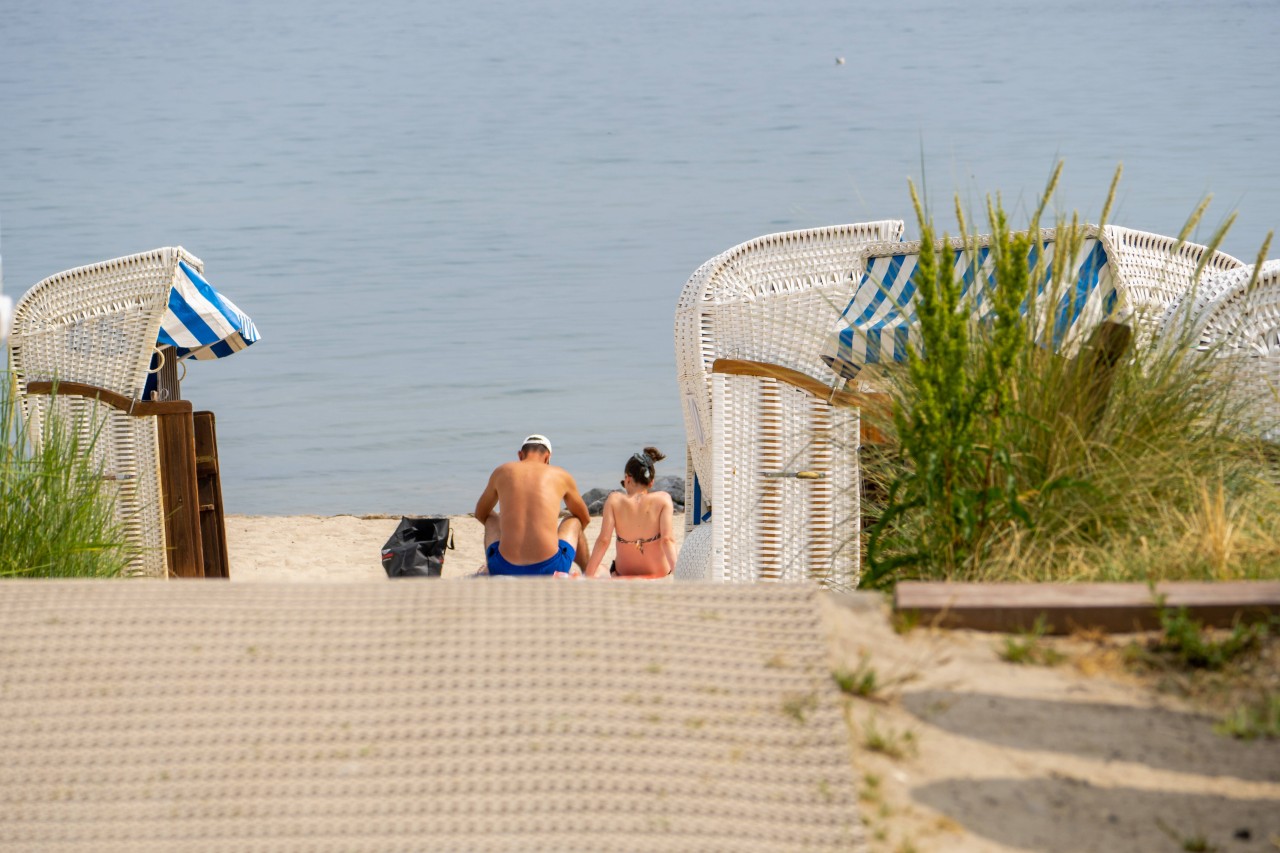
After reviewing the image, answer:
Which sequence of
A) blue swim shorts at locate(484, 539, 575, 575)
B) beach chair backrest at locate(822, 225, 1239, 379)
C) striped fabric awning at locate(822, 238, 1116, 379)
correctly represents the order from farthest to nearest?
blue swim shorts at locate(484, 539, 575, 575) < beach chair backrest at locate(822, 225, 1239, 379) < striped fabric awning at locate(822, 238, 1116, 379)

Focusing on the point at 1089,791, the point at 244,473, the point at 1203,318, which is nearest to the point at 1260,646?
the point at 1089,791

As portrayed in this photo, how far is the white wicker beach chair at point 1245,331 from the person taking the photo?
3.77 metres

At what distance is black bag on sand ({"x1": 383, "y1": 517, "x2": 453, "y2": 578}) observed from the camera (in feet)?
23.4

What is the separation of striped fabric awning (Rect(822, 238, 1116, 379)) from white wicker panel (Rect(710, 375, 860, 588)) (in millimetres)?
238

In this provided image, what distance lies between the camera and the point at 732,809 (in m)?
2.17

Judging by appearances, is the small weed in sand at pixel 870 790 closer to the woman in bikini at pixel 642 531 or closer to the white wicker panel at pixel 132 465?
the white wicker panel at pixel 132 465

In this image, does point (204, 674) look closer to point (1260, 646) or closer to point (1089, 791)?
point (1089, 791)

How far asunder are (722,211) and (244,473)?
18381mm

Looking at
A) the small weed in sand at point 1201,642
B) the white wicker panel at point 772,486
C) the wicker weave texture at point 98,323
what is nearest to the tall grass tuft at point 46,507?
the wicker weave texture at point 98,323

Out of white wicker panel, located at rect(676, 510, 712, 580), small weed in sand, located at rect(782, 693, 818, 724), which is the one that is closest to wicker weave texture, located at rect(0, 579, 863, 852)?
small weed in sand, located at rect(782, 693, 818, 724)

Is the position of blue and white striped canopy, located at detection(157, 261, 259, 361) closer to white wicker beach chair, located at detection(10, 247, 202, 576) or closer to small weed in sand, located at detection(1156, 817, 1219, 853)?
white wicker beach chair, located at detection(10, 247, 202, 576)

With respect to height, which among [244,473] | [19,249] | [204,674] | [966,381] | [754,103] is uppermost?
[754,103]

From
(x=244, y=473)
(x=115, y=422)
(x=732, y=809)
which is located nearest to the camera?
(x=732, y=809)

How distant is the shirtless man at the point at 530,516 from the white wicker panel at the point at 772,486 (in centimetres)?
165
